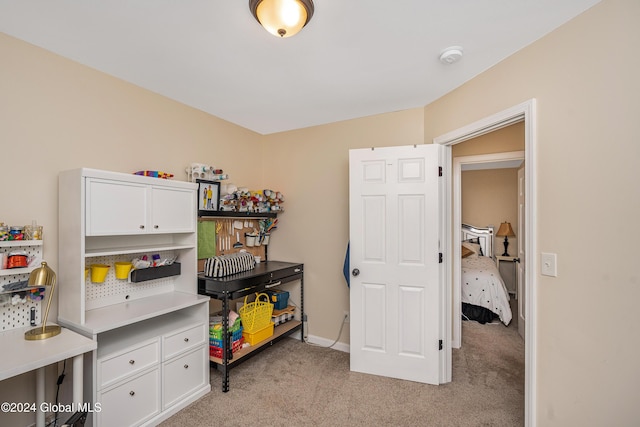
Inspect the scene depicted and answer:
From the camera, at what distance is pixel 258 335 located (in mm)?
2871

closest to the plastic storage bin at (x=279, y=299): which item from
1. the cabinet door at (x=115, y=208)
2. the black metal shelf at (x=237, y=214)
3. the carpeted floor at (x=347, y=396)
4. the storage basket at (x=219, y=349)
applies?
the carpeted floor at (x=347, y=396)

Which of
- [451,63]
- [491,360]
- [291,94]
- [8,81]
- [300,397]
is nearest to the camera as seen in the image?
[8,81]

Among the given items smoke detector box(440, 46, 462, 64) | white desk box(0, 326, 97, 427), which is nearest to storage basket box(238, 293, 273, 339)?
white desk box(0, 326, 97, 427)

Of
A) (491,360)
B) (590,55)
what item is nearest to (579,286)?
(590,55)

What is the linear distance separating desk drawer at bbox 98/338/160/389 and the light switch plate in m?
2.50

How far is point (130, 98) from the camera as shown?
2350 mm

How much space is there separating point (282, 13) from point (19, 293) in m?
2.20

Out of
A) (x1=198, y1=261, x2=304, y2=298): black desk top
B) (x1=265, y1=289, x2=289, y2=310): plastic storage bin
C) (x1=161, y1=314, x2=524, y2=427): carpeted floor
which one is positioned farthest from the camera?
(x1=265, y1=289, x2=289, y2=310): plastic storage bin

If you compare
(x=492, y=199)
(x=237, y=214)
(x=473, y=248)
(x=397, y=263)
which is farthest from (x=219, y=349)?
(x=492, y=199)

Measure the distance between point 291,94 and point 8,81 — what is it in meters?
1.82

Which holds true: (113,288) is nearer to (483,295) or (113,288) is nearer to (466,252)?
(483,295)

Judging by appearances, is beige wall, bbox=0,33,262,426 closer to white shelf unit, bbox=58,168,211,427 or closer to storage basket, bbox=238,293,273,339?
white shelf unit, bbox=58,168,211,427

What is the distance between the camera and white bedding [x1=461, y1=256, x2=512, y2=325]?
394 cm

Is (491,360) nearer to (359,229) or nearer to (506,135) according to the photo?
(359,229)
